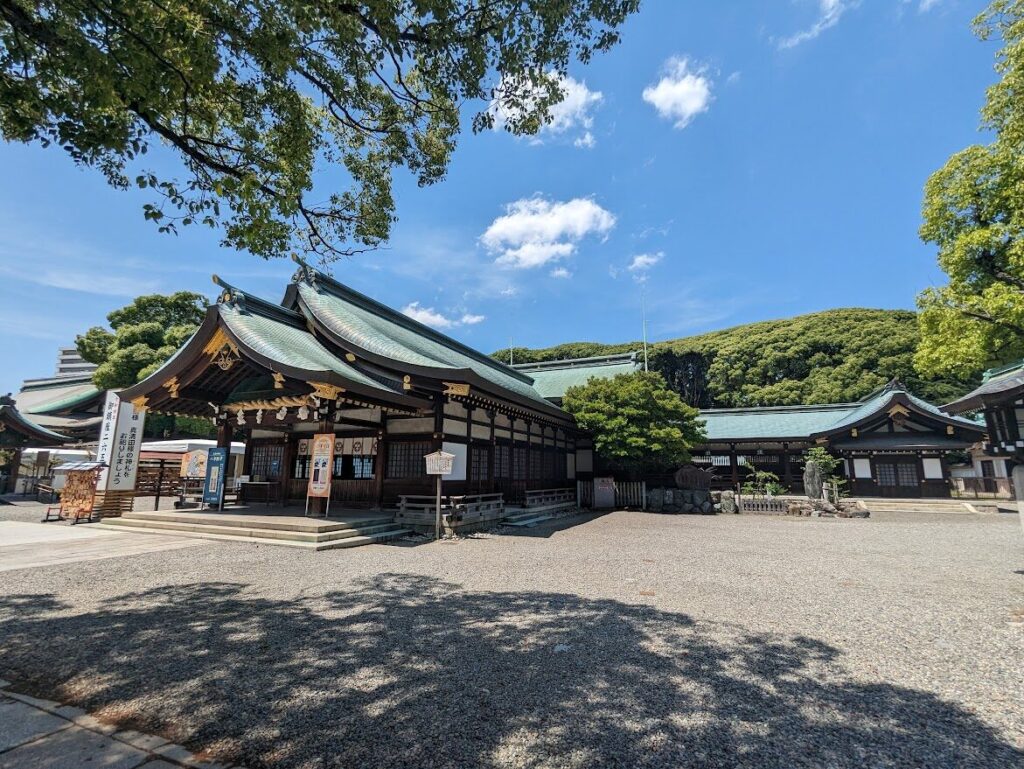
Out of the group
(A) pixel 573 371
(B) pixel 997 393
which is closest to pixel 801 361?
(A) pixel 573 371

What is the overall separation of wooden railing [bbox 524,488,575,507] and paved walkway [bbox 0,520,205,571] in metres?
9.78

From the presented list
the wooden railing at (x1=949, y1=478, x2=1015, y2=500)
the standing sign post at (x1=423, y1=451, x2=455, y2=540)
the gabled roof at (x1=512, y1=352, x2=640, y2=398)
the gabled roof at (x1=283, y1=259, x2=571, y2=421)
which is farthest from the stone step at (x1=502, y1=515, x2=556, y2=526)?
the wooden railing at (x1=949, y1=478, x2=1015, y2=500)

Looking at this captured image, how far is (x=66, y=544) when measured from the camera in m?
9.48

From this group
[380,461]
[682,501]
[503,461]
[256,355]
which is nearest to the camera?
[256,355]

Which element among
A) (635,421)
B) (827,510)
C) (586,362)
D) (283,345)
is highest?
(586,362)

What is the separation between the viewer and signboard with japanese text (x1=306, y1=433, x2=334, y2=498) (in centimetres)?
1105

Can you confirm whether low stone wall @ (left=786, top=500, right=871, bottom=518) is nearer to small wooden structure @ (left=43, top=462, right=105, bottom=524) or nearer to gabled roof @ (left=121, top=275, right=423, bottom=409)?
gabled roof @ (left=121, top=275, right=423, bottom=409)

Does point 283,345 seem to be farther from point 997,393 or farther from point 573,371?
point 997,393

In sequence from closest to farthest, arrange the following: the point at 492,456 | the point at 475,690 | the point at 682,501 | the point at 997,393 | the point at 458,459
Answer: the point at 475,690 < the point at 458,459 < the point at 997,393 < the point at 492,456 < the point at 682,501

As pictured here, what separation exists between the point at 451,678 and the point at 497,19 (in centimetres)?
681

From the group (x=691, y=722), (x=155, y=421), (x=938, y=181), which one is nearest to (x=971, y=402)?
(x=938, y=181)

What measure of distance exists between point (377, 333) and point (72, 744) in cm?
1221

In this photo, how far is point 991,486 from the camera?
23.6 metres

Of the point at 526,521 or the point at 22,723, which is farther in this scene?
the point at 526,521
